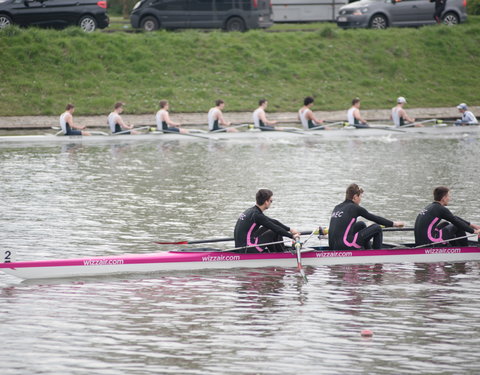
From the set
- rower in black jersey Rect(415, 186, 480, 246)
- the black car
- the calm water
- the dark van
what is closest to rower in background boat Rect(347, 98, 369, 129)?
the calm water

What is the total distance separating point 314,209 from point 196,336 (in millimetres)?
8832

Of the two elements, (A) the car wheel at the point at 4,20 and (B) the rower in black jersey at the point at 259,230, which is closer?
(B) the rower in black jersey at the point at 259,230

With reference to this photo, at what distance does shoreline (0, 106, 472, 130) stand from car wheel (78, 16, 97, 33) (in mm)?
6754

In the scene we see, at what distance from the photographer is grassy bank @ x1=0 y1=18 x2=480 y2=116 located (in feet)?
123

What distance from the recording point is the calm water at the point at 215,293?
10930 mm

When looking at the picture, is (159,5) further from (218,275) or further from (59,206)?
(218,275)

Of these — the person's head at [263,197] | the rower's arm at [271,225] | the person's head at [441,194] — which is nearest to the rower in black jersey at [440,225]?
the person's head at [441,194]

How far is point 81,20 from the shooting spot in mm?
40938

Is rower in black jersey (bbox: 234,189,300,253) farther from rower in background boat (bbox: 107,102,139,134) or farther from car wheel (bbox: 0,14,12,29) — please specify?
car wheel (bbox: 0,14,12,29)

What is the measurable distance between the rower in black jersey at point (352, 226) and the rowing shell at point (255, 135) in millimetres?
16518

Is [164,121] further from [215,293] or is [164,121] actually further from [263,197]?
[215,293]

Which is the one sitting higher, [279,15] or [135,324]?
[279,15]

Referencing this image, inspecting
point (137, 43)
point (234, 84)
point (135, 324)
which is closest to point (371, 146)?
point (234, 84)

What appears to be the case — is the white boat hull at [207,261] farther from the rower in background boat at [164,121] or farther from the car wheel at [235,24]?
the car wheel at [235,24]
